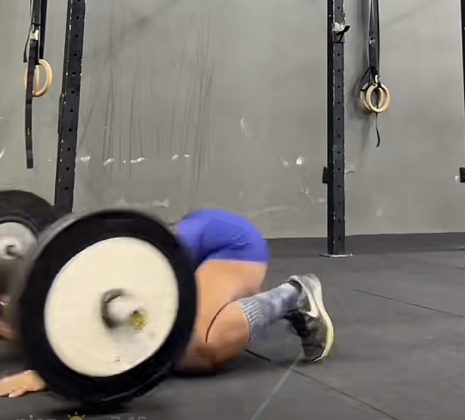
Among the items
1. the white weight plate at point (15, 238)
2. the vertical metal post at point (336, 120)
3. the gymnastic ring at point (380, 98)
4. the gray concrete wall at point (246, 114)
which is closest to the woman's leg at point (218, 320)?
Answer: the white weight plate at point (15, 238)

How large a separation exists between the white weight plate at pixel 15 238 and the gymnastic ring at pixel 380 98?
7.91 ft

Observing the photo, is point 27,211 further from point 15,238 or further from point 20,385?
point 20,385

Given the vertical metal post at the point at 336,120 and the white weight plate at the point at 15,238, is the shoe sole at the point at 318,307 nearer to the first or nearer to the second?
the white weight plate at the point at 15,238

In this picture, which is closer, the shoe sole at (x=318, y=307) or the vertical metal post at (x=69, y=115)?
the shoe sole at (x=318, y=307)

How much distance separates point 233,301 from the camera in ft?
3.21

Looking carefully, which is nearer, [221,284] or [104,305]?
[104,305]

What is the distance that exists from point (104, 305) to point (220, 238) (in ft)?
1.09

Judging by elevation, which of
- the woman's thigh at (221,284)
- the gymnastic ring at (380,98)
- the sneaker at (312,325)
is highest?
the gymnastic ring at (380,98)

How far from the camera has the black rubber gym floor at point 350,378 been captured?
0.77 metres

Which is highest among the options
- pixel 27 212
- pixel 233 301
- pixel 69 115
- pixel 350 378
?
pixel 69 115

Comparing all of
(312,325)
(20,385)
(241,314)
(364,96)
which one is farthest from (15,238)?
(364,96)

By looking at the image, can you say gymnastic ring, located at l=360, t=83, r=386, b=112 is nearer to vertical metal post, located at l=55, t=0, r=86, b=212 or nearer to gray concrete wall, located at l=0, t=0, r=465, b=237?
gray concrete wall, located at l=0, t=0, r=465, b=237

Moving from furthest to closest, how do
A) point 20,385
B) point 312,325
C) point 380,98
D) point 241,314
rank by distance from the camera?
point 380,98 → point 312,325 → point 241,314 → point 20,385

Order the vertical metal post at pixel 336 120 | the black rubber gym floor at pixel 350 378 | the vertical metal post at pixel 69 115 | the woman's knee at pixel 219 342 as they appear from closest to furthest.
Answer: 1. the black rubber gym floor at pixel 350 378
2. the woman's knee at pixel 219 342
3. the vertical metal post at pixel 69 115
4. the vertical metal post at pixel 336 120
